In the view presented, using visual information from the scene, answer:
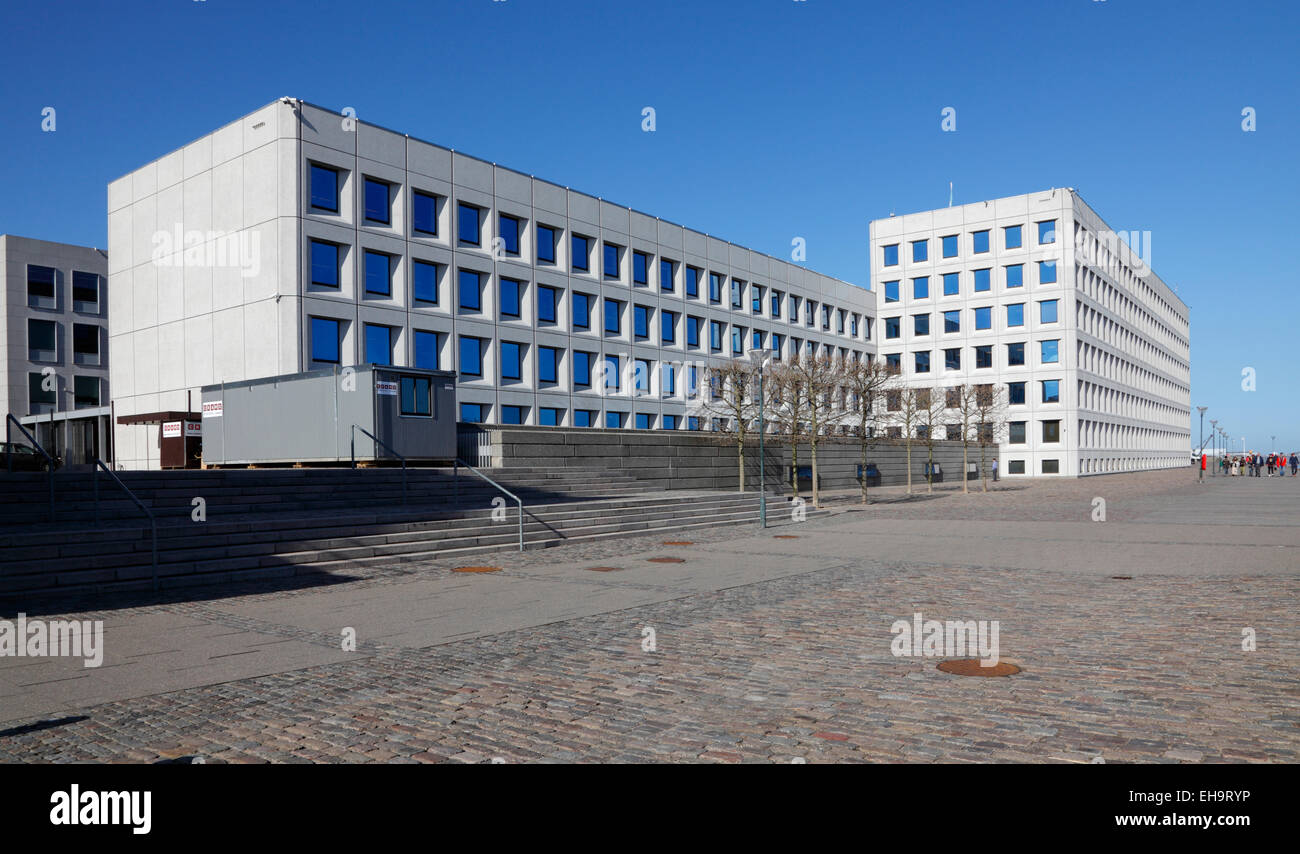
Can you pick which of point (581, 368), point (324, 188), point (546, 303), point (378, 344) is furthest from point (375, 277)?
point (581, 368)

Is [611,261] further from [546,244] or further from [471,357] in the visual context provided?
[471,357]

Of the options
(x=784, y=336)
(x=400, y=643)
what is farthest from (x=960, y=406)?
(x=400, y=643)

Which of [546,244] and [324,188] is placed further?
[546,244]

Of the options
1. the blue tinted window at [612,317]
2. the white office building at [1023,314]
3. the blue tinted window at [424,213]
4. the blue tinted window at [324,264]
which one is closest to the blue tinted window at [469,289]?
the blue tinted window at [424,213]

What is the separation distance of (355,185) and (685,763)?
35087 millimetres

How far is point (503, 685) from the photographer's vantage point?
22.7 feet

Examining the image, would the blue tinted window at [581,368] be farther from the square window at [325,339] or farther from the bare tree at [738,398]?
the square window at [325,339]

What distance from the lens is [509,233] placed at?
42.6 meters

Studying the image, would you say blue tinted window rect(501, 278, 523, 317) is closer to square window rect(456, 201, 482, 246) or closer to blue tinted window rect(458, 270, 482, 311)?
blue tinted window rect(458, 270, 482, 311)

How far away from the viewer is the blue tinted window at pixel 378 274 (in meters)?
36.7

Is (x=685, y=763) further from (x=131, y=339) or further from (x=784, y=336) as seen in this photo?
(x=784, y=336)

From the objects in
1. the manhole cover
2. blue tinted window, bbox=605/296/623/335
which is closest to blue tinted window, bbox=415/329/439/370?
blue tinted window, bbox=605/296/623/335

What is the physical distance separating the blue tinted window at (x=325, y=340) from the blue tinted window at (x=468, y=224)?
7808 millimetres

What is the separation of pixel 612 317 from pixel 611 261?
2.97 m
